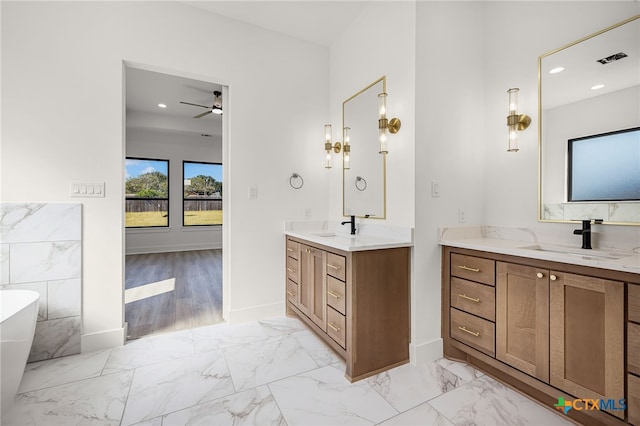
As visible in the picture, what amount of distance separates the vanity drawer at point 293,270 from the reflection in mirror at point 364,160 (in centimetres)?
70

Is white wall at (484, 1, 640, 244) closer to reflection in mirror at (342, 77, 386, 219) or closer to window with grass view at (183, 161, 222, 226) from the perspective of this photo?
reflection in mirror at (342, 77, 386, 219)

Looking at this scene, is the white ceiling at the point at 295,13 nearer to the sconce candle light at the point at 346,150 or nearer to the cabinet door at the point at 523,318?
the sconce candle light at the point at 346,150

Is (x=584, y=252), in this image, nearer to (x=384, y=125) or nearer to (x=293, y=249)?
(x=384, y=125)

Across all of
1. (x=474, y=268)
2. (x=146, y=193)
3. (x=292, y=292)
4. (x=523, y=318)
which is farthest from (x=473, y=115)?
(x=146, y=193)

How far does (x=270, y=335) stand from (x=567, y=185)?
250 centimetres

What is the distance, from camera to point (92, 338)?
219 centimetres

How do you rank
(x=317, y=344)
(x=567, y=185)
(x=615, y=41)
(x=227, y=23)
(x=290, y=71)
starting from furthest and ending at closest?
(x=290, y=71)
(x=227, y=23)
(x=317, y=344)
(x=567, y=185)
(x=615, y=41)

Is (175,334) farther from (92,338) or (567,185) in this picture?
(567,185)

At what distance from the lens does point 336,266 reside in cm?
202

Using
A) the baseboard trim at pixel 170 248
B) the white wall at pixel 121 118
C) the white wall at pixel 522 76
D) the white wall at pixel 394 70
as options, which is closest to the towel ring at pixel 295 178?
the white wall at pixel 121 118

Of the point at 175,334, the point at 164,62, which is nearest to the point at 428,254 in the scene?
the point at 175,334

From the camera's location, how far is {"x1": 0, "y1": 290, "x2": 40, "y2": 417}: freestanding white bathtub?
54.9 inches

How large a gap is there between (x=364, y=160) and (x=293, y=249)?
1.08m

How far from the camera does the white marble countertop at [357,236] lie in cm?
194
